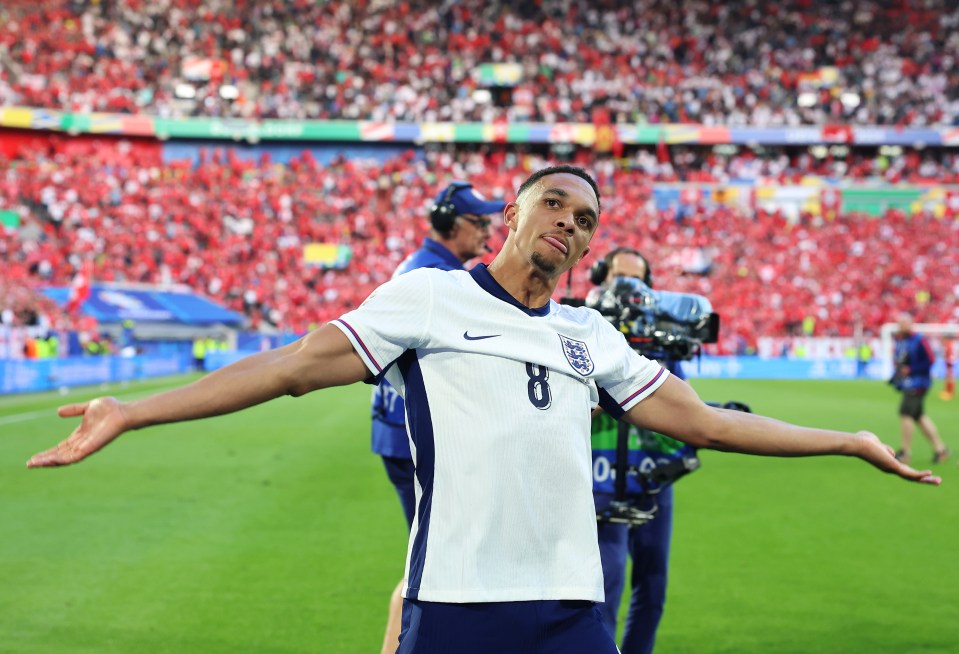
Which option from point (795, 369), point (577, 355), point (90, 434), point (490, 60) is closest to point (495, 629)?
point (577, 355)

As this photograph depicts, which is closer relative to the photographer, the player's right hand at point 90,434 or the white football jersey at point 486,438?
the player's right hand at point 90,434

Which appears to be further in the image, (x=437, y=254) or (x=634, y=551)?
(x=437, y=254)

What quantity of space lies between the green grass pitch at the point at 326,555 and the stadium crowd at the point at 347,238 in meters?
24.6

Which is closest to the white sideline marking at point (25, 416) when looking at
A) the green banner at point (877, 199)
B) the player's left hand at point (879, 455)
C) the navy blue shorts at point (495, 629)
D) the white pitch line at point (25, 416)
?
the white pitch line at point (25, 416)

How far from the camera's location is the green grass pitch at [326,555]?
612 cm

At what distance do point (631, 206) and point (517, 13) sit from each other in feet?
50.4

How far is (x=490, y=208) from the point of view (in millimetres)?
4945

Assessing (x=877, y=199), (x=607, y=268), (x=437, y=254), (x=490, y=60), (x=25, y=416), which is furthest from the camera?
(x=490, y=60)

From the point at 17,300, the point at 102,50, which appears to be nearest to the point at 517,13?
the point at 102,50

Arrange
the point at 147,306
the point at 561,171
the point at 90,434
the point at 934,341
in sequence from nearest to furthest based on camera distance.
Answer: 1. the point at 90,434
2. the point at 561,171
3. the point at 147,306
4. the point at 934,341

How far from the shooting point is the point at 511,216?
2893mm

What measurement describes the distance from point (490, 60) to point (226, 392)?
49702 mm

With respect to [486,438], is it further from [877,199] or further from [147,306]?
[877,199]

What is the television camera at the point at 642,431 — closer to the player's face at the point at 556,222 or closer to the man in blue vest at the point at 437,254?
the man in blue vest at the point at 437,254
